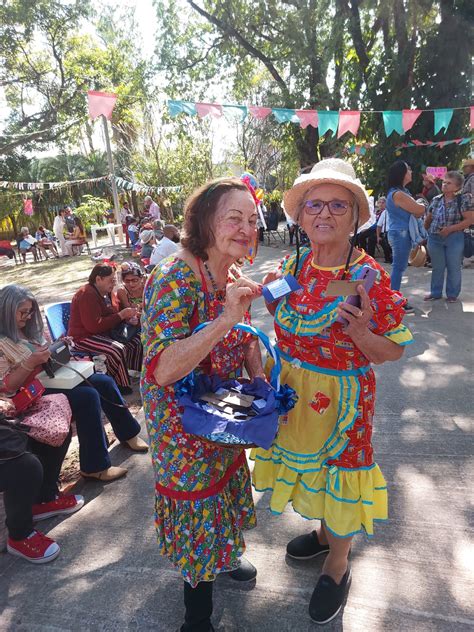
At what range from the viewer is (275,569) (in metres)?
2.01

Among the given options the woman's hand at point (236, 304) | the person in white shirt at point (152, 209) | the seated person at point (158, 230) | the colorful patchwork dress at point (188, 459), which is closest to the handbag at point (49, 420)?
the colorful patchwork dress at point (188, 459)

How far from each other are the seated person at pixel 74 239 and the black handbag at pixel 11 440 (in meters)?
15.4

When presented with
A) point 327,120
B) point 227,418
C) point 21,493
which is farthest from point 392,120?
point 21,493

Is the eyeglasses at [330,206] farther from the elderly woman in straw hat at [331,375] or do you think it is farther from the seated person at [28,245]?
the seated person at [28,245]

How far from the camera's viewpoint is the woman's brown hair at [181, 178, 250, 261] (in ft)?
4.83

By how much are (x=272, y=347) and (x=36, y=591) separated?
5.67 feet

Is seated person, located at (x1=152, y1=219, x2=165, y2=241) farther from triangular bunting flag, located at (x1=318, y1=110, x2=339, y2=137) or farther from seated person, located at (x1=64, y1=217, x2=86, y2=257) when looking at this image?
seated person, located at (x1=64, y1=217, x2=86, y2=257)

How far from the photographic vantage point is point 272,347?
1513 millimetres

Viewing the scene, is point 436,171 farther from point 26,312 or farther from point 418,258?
point 26,312

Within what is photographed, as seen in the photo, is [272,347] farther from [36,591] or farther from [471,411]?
[471,411]

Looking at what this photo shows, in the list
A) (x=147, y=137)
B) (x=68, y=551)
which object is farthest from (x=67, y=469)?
(x=147, y=137)

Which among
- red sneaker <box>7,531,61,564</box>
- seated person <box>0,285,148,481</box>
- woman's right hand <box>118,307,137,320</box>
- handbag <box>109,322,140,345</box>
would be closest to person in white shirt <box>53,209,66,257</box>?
handbag <box>109,322,140,345</box>

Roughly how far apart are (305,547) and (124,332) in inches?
110

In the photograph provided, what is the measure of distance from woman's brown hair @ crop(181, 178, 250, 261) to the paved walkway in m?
1.57
